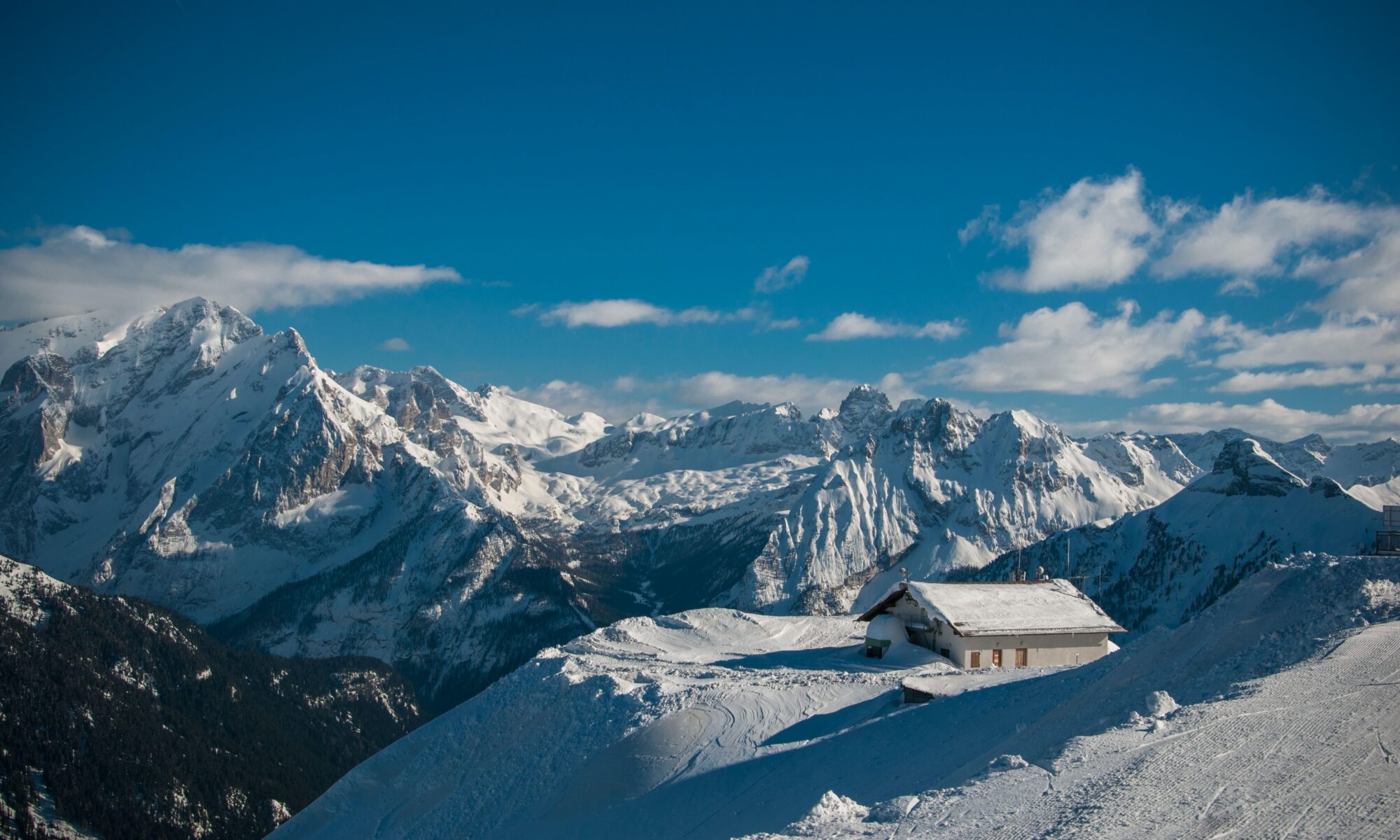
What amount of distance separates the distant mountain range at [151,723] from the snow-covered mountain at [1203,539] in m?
118

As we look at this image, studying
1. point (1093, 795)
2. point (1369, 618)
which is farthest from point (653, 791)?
point (1369, 618)

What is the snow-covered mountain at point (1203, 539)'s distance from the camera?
476 feet

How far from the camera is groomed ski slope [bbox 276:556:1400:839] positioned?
48.6 feet

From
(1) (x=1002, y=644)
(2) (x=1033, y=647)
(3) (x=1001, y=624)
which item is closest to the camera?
(1) (x=1002, y=644)

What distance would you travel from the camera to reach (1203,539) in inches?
6452

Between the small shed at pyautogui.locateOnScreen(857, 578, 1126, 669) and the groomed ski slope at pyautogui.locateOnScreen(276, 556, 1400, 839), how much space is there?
163 centimetres

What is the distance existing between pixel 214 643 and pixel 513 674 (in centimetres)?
14498

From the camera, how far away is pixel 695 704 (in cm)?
3075

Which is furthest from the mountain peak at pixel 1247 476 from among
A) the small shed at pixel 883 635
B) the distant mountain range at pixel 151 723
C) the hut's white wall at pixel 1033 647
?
the distant mountain range at pixel 151 723

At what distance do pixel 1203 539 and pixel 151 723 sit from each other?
561 ft

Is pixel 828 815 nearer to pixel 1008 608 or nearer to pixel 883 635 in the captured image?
pixel 883 635

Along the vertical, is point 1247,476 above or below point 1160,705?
above

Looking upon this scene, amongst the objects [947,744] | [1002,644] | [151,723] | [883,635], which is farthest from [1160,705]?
[151,723]

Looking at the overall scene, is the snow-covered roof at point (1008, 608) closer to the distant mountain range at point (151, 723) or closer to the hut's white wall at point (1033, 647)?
the hut's white wall at point (1033, 647)
